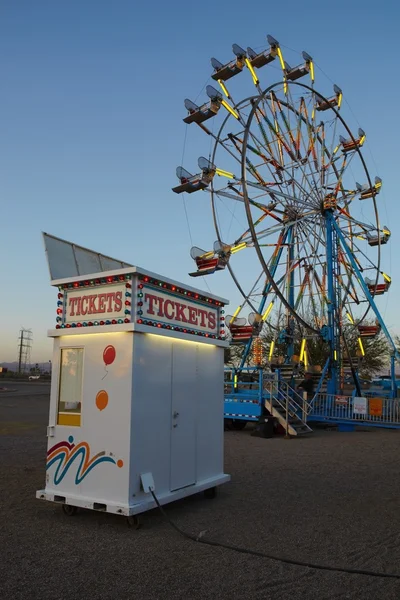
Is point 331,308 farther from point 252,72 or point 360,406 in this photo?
point 252,72

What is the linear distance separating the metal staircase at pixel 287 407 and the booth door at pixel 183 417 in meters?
8.46

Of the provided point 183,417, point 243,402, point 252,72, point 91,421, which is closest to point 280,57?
point 252,72

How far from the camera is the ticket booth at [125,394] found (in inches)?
244

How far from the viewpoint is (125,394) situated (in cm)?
623

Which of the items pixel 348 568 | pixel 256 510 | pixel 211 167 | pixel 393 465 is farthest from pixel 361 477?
pixel 211 167

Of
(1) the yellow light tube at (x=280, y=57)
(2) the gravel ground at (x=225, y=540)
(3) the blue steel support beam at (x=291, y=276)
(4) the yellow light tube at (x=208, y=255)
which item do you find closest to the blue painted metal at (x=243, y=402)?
(3) the blue steel support beam at (x=291, y=276)

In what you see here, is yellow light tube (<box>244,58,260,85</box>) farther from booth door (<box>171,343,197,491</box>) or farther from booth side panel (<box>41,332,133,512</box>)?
booth side panel (<box>41,332,133,512</box>)

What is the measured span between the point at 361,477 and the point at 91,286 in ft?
19.3

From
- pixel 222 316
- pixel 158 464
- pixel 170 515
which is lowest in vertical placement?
pixel 170 515

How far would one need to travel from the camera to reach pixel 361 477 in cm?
912

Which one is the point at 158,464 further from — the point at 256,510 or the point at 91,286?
the point at 91,286

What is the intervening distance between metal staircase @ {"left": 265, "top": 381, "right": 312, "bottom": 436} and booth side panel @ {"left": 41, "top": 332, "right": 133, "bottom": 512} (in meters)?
9.64

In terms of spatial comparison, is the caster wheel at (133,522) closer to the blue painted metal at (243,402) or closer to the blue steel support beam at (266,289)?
the blue painted metal at (243,402)

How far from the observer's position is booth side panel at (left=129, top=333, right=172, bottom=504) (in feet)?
20.2
